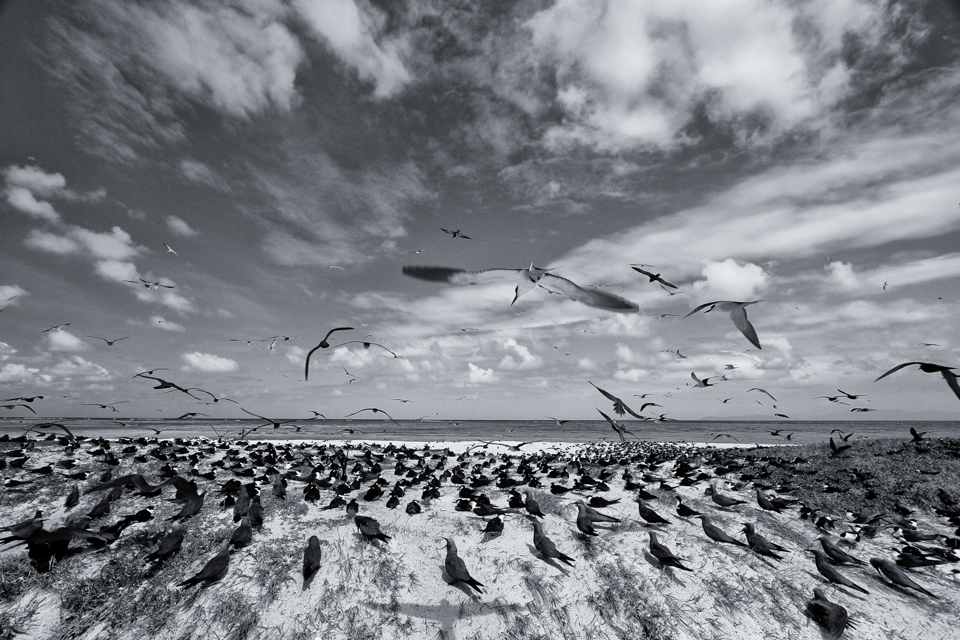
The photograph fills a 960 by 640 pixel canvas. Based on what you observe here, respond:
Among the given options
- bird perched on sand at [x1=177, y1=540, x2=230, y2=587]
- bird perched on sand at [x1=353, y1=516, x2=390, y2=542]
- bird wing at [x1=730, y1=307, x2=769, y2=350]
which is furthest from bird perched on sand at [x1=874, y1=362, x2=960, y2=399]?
bird perched on sand at [x1=177, y1=540, x2=230, y2=587]

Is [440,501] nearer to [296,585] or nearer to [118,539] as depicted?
[296,585]

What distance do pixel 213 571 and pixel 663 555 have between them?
592 cm

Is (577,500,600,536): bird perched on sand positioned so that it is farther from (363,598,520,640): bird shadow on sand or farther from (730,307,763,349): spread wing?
(730,307,763,349): spread wing

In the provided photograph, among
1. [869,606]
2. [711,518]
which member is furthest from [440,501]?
[869,606]

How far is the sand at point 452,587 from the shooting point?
4918 mm

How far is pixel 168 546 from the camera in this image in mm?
5770

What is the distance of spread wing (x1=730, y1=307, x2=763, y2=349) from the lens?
106 inches

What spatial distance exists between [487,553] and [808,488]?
6629mm

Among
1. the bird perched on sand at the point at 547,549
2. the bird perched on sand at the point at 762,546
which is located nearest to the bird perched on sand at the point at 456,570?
the bird perched on sand at the point at 547,549

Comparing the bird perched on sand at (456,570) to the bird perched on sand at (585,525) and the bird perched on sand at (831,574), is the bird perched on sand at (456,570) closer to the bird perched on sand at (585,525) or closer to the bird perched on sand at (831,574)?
the bird perched on sand at (585,525)

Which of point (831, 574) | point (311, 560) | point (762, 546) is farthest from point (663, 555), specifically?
point (311, 560)

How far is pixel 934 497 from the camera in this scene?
747 cm

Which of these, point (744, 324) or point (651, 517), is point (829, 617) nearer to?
point (651, 517)

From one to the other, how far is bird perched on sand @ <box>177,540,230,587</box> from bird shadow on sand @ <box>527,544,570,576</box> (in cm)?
418
